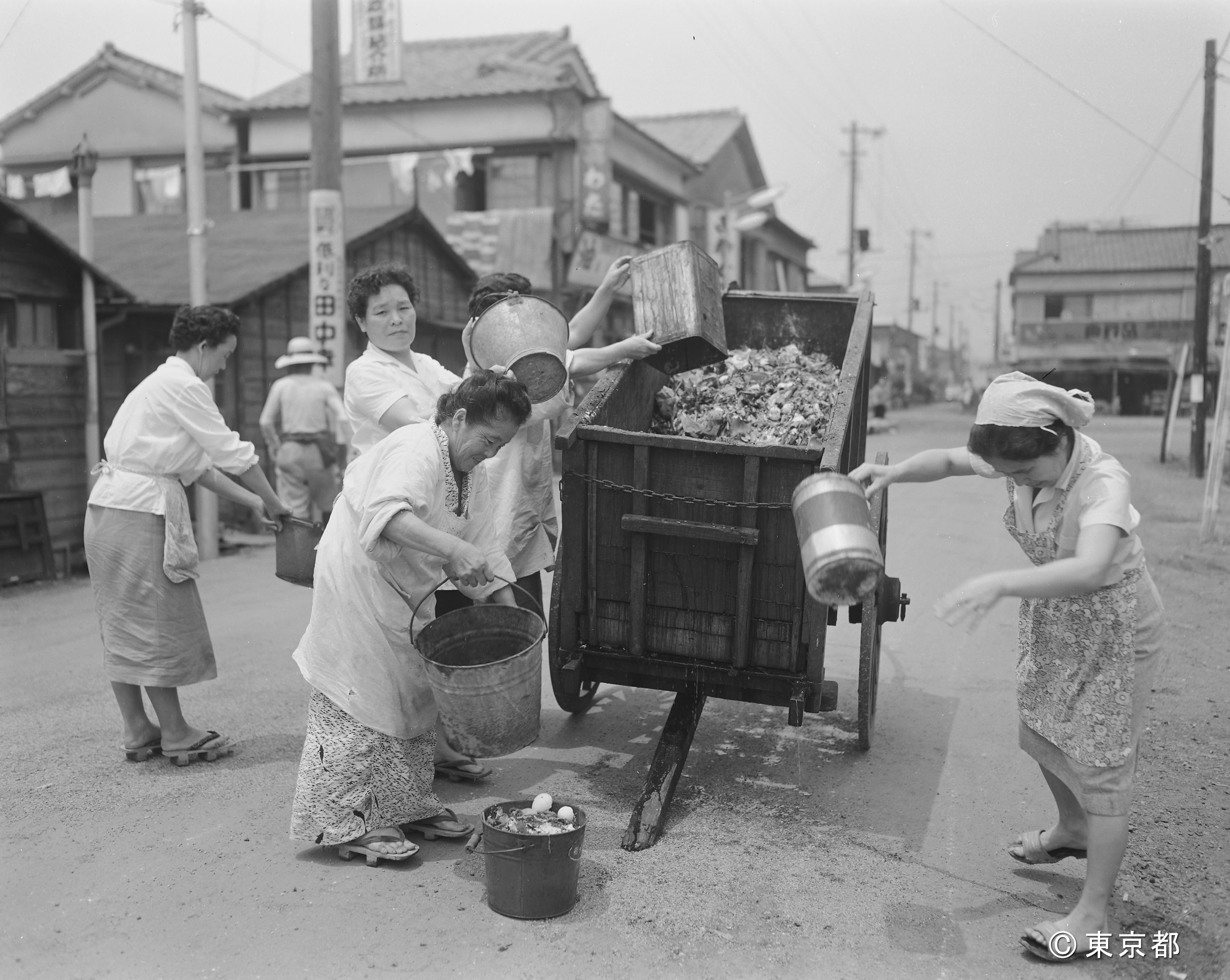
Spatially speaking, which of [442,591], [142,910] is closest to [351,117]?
[442,591]

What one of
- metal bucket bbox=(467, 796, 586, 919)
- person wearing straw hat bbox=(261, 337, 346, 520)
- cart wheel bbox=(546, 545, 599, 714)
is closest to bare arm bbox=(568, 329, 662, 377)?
→ cart wheel bbox=(546, 545, 599, 714)

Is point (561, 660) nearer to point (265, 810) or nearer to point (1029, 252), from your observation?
point (265, 810)

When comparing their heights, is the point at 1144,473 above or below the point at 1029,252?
below

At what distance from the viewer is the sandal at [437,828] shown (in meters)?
3.88

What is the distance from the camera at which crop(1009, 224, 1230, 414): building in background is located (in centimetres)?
4703

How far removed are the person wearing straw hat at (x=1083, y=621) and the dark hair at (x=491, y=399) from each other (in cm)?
142

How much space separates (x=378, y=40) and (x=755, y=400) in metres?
12.0

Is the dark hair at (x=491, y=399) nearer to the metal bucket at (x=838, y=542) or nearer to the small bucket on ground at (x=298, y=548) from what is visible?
the metal bucket at (x=838, y=542)

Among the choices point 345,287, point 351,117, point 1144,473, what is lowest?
point 1144,473

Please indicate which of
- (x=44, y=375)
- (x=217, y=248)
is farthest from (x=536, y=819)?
(x=217, y=248)

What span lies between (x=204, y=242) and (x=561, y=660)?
7.09 metres

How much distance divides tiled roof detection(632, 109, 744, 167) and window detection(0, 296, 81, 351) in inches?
824

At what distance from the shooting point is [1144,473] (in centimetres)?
1931

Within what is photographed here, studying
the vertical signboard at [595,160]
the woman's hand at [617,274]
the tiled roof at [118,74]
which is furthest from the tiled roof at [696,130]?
the woman's hand at [617,274]
